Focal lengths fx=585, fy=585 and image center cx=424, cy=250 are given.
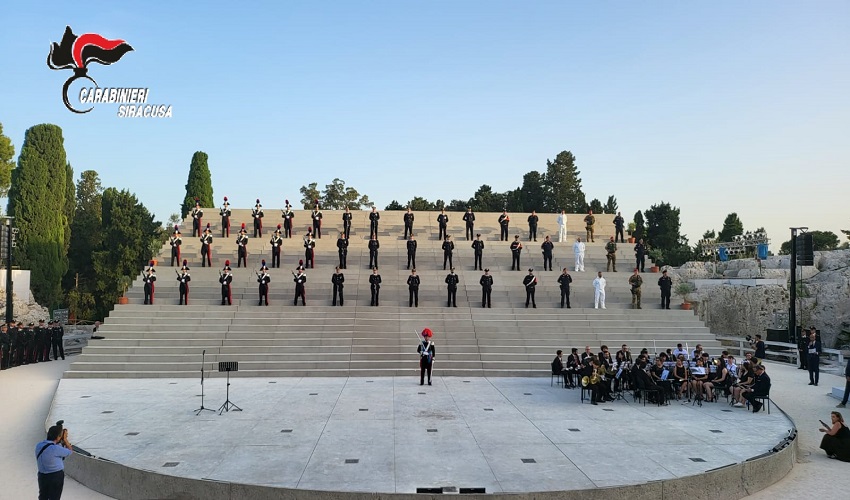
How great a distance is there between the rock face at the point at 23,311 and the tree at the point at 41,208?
22.2 feet

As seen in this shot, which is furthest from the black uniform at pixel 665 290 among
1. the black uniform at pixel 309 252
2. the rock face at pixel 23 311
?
the rock face at pixel 23 311

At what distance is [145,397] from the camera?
13664 mm

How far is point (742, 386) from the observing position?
512 inches

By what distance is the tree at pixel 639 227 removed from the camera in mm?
58356

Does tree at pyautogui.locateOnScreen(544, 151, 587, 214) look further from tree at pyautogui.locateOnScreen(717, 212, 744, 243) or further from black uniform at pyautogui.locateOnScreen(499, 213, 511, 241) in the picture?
black uniform at pyautogui.locateOnScreen(499, 213, 511, 241)

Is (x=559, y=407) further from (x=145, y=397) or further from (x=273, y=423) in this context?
(x=145, y=397)

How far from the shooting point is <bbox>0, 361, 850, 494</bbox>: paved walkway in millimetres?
8102

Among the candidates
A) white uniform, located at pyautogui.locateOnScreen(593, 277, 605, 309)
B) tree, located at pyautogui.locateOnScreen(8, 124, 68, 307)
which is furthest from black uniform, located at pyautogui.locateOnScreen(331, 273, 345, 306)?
tree, located at pyautogui.locateOnScreen(8, 124, 68, 307)

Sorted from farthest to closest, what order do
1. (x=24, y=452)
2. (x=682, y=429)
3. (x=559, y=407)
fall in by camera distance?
1. (x=559, y=407)
2. (x=682, y=429)
3. (x=24, y=452)

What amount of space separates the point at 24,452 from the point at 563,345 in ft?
48.3

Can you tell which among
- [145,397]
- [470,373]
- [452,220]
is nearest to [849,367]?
[470,373]

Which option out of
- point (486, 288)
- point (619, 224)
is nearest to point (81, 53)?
point (486, 288)

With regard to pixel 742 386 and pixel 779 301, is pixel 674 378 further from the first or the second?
pixel 779 301

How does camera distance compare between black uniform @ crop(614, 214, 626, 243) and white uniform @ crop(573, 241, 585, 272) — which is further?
black uniform @ crop(614, 214, 626, 243)
